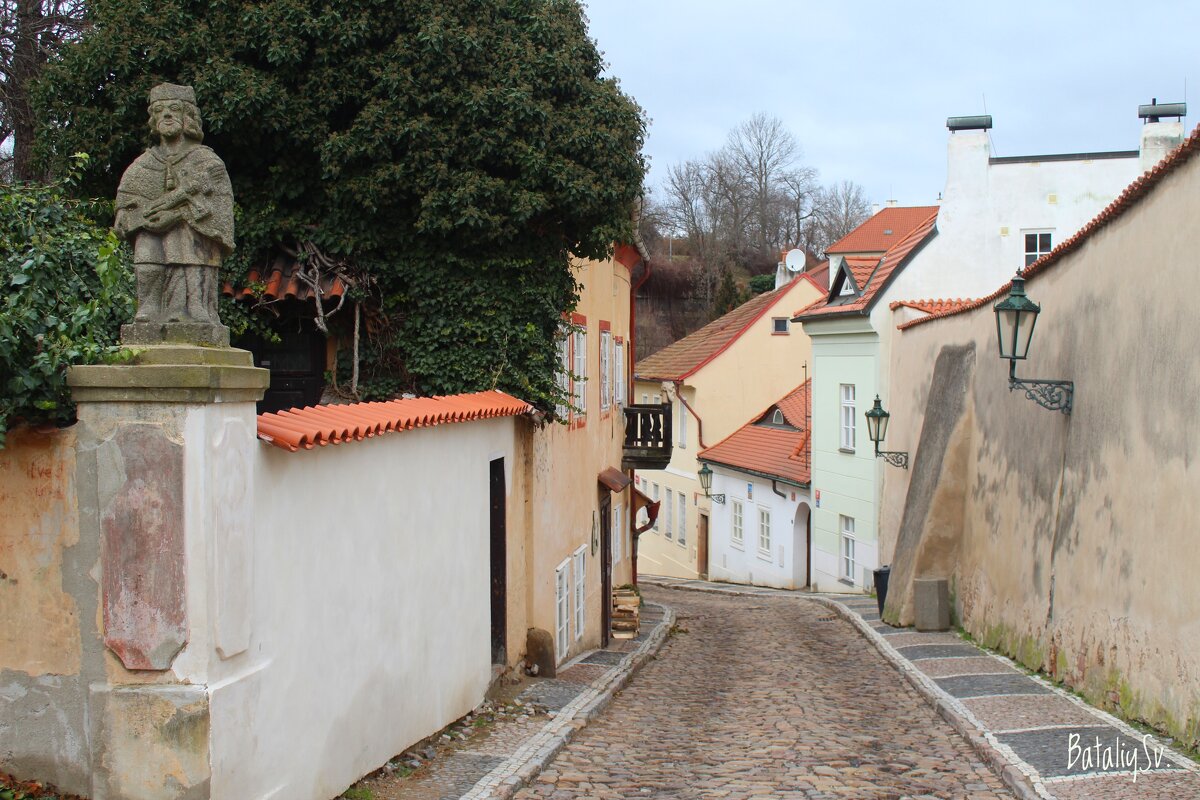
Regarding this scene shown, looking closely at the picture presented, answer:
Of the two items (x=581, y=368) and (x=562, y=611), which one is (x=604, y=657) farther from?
(x=581, y=368)

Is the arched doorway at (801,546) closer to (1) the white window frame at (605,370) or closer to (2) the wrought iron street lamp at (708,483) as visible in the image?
(2) the wrought iron street lamp at (708,483)

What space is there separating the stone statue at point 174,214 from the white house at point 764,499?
22.9 meters

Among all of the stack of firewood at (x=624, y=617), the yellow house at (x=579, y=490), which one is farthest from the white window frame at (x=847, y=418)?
the stack of firewood at (x=624, y=617)

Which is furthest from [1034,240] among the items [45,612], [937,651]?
[45,612]

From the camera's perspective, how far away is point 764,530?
30.6 metres

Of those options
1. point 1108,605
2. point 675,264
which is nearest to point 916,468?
point 1108,605

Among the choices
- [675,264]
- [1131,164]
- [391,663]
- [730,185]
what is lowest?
[391,663]

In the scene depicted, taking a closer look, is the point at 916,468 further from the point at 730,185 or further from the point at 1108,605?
the point at 730,185

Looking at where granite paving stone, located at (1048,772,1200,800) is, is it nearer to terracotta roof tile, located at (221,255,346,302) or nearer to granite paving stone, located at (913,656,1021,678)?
granite paving stone, located at (913,656,1021,678)

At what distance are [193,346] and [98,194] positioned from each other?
25.1 feet

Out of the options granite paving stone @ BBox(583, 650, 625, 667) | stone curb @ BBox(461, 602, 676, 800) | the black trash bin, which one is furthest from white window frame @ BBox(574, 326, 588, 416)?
the black trash bin

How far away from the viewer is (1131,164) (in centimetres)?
2286

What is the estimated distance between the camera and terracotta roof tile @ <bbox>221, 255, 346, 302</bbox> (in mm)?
11648

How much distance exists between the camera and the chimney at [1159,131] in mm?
22031
